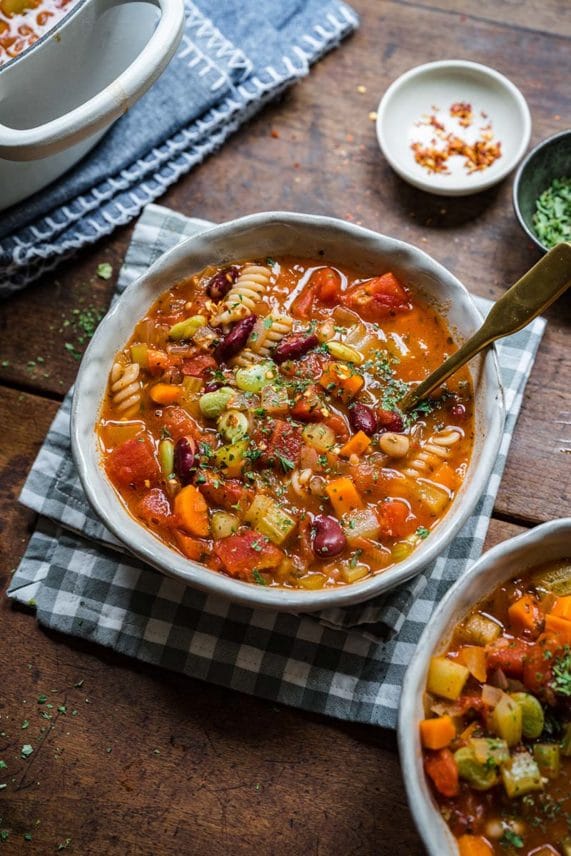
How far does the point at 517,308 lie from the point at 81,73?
6.15 ft

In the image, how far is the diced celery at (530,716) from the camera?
3.02 m

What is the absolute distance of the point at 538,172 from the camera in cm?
408

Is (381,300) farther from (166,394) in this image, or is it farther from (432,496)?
(166,394)

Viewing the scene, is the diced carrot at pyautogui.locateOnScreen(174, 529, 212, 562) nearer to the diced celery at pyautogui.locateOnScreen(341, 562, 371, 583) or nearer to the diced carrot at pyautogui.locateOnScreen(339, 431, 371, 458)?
the diced celery at pyautogui.locateOnScreen(341, 562, 371, 583)

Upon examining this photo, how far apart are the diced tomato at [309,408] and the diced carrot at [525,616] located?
3.19ft

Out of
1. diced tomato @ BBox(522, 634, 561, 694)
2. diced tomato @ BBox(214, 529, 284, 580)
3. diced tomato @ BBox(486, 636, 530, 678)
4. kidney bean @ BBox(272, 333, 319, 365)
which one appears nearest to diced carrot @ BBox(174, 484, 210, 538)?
diced tomato @ BBox(214, 529, 284, 580)

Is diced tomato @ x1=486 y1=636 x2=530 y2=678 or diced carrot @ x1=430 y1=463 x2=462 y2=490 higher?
diced carrot @ x1=430 y1=463 x2=462 y2=490

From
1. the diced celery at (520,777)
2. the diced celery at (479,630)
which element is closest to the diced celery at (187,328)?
the diced celery at (479,630)

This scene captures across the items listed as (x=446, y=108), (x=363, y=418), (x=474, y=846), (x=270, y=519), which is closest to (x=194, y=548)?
(x=270, y=519)

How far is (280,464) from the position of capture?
3396mm

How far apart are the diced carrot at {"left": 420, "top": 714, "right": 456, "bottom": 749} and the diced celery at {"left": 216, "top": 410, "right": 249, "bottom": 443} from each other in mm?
1197

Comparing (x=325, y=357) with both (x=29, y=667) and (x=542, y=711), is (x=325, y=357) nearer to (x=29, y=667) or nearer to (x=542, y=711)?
(x=542, y=711)

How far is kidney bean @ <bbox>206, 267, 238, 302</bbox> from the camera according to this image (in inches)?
144

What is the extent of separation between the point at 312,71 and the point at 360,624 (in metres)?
2.66
